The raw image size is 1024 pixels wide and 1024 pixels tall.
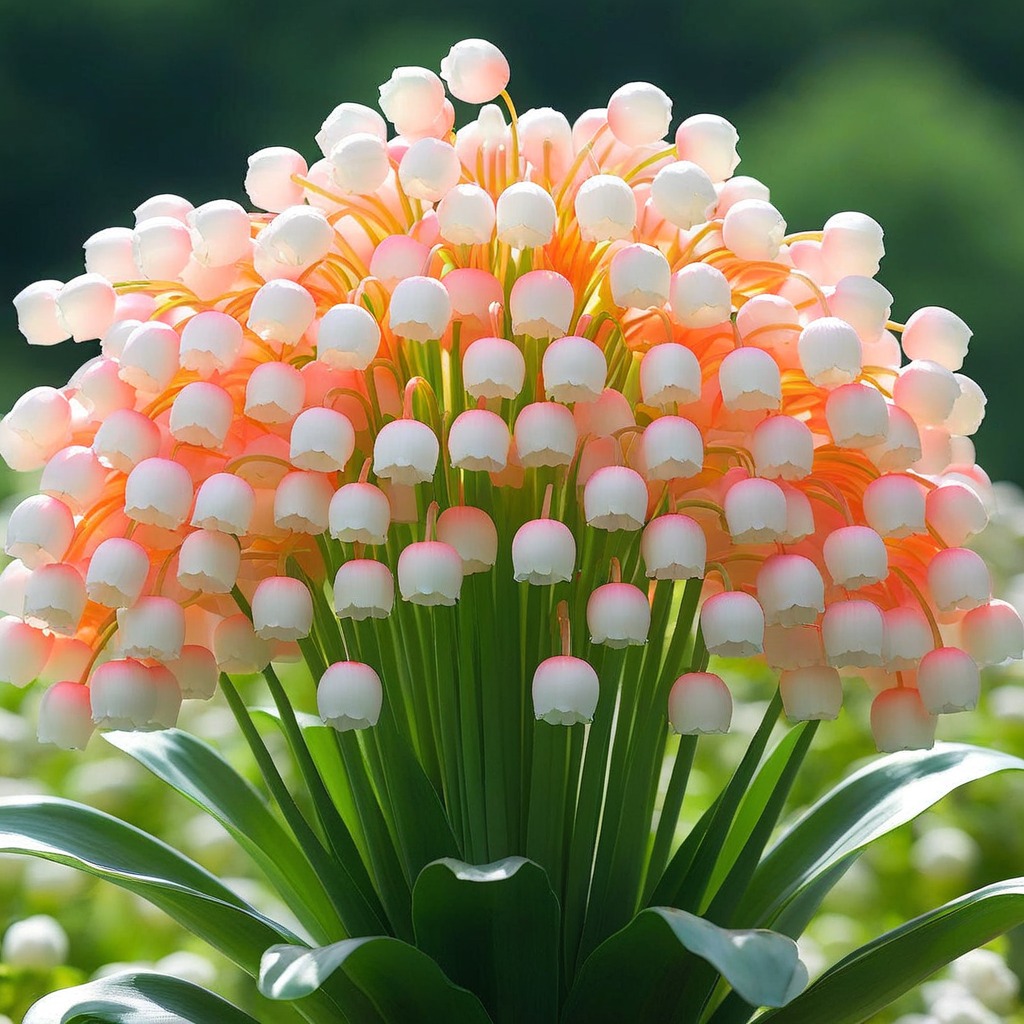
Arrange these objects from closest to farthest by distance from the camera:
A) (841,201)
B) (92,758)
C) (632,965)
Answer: (632,965)
(92,758)
(841,201)

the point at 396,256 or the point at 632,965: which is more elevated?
the point at 396,256

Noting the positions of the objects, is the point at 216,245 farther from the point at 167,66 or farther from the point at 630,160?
the point at 167,66

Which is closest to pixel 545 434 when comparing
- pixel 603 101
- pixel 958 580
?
pixel 958 580

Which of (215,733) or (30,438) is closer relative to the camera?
(30,438)

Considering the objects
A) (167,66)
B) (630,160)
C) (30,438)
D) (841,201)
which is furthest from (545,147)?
(167,66)

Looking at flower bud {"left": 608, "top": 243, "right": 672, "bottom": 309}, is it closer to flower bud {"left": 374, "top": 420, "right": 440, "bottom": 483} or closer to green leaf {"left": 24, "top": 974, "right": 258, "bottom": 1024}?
flower bud {"left": 374, "top": 420, "right": 440, "bottom": 483}

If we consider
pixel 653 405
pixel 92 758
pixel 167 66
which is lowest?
pixel 653 405

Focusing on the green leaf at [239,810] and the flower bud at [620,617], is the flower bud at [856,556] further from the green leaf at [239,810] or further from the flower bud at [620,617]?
the green leaf at [239,810]
